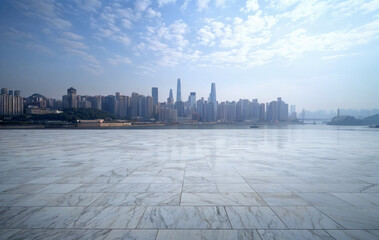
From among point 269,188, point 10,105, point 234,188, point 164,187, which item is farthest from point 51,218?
point 10,105

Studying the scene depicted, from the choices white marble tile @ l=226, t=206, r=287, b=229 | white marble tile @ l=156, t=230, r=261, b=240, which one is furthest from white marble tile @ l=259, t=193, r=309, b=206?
white marble tile @ l=156, t=230, r=261, b=240

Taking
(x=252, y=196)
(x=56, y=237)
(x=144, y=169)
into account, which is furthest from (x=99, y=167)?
(x=252, y=196)

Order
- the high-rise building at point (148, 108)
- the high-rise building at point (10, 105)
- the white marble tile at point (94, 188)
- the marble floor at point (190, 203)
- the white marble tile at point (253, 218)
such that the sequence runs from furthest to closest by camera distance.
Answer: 1. the high-rise building at point (148, 108)
2. the high-rise building at point (10, 105)
3. the white marble tile at point (94, 188)
4. the white marble tile at point (253, 218)
5. the marble floor at point (190, 203)

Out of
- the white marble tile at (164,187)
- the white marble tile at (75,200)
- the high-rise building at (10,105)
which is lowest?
the white marble tile at (75,200)

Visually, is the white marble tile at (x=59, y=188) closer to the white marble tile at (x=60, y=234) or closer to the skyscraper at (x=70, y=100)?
the white marble tile at (x=60, y=234)

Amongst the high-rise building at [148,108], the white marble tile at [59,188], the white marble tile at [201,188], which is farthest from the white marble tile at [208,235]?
the high-rise building at [148,108]

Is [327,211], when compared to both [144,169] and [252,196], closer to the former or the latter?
[252,196]

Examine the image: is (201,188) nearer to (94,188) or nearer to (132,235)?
(132,235)
